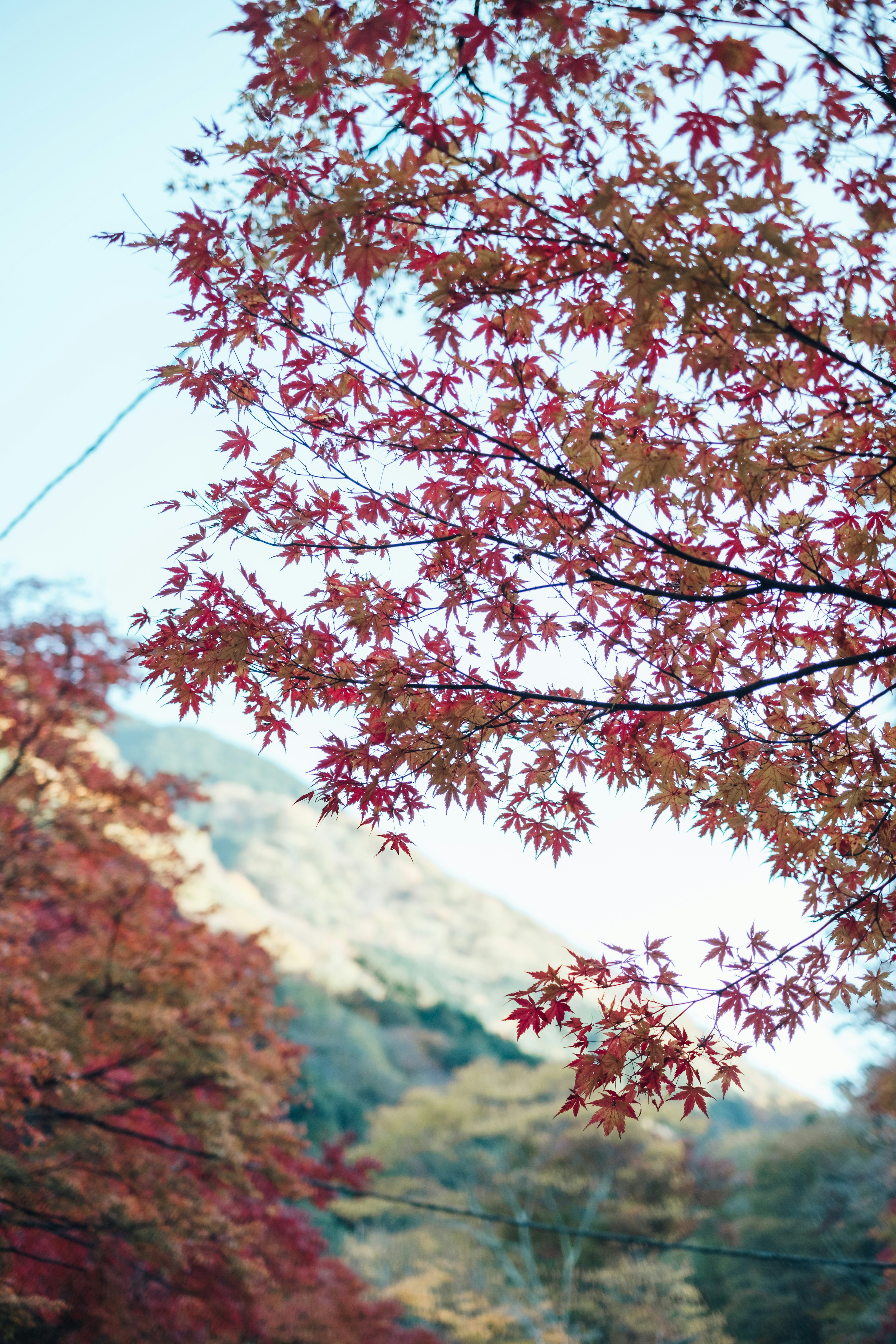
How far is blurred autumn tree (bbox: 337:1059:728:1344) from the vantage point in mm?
12945

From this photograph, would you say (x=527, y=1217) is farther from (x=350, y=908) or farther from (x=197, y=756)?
(x=197, y=756)

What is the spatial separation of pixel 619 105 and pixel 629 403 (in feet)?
2.81

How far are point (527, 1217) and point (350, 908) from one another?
2273cm

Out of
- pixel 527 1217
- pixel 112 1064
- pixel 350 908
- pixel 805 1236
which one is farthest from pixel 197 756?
pixel 112 1064

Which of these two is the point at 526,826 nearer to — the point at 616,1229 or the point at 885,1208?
the point at 885,1208

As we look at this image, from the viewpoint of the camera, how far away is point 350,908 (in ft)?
121

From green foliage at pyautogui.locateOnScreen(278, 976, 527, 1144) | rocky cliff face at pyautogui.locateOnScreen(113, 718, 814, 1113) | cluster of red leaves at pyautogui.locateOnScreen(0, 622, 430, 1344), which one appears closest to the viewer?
cluster of red leaves at pyautogui.locateOnScreen(0, 622, 430, 1344)

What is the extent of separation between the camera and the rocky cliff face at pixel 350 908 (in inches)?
1059

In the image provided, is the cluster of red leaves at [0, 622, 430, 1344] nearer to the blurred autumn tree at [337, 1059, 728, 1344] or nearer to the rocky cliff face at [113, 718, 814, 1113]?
the blurred autumn tree at [337, 1059, 728, 1344]

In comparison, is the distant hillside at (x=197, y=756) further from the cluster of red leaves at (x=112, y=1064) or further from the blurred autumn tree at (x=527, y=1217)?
the cluster of red leaves at (x=112, y=1064)

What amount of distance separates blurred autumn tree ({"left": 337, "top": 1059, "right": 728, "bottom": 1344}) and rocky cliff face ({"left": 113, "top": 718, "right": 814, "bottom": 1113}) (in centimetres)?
758

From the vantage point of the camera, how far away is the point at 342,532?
9.98 feet

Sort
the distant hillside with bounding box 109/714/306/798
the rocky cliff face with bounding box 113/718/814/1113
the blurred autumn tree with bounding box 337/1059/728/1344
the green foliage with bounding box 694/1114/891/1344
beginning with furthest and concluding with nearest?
the distant hillside with bounding box 109/714/306/798, the rocky cliff face with bounding box 113/718/814/1113, the green foliage with bounding box 694/1114/891/1344, the blurred autumn tree with bounding box 337/1059/728/1344

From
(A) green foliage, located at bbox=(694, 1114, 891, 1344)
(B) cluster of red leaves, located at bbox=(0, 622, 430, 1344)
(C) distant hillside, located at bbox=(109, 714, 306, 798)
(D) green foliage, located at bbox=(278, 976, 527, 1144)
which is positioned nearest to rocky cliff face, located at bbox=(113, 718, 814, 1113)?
(C) distant hillside, located at bbox=(109, 714, 306, 798)
